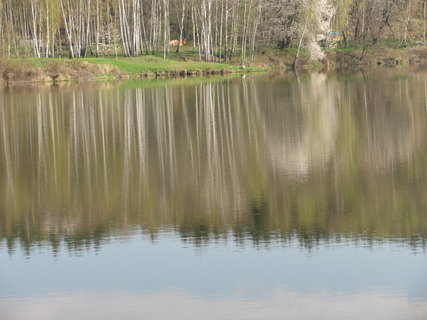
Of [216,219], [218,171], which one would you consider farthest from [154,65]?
[216,219]

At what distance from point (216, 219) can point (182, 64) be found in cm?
6140

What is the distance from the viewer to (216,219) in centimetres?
1633

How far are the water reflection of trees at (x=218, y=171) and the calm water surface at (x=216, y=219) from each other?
65 mm

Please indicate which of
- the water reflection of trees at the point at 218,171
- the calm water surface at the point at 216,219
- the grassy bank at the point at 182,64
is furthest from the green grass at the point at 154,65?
the calm water surface at the point at 216,219

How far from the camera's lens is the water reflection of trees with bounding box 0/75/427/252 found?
15.9 m

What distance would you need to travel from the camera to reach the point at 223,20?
86.3m

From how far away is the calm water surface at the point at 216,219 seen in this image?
11555 mm

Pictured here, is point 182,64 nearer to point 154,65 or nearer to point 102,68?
point 154,65

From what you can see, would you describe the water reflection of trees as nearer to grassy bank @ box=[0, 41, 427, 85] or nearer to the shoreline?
the shoreline

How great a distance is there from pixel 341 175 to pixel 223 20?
67516 mm

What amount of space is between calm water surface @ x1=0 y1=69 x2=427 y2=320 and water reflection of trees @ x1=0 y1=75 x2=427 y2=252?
7 cm

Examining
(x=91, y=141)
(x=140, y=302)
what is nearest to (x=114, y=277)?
(x=140, y=302)

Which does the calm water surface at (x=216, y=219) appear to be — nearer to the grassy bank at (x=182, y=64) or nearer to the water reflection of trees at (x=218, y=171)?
the water reflection of trees at (x=218, y=171)

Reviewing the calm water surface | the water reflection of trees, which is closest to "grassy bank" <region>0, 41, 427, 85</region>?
the water reflection of trees
